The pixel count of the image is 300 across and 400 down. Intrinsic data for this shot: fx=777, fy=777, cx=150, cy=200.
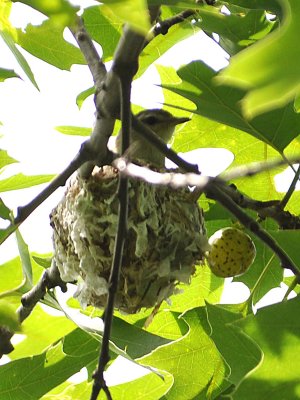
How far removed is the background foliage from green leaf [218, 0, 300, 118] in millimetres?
1396

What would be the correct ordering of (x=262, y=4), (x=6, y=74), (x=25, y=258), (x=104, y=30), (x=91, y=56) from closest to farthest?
(x=262, y=4) → (x=91, y=56) → (x=25, y=258) → (x=6, y=74) → (x=104, y=30)

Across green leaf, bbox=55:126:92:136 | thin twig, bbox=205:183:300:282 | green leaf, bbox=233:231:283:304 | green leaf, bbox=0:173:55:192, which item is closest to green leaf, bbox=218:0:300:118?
thin twig, bbox=205:183:300:282

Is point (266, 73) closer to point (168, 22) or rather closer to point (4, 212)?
point (4, 212)

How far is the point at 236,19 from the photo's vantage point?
321cm

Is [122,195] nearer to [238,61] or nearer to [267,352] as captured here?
[267,352]

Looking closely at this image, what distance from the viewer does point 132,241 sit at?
3.52 m

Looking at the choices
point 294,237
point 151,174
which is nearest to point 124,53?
point 151,174

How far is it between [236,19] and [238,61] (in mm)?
2432

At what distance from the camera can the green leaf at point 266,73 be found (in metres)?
0.88

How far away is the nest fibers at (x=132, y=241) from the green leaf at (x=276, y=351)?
124 cm

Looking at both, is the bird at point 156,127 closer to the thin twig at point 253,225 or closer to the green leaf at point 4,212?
the green leaf at point 4,212

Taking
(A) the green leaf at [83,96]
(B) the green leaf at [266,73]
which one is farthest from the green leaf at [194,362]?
(B) the green leaf at [266,73]

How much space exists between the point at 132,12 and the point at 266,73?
0.18 metres

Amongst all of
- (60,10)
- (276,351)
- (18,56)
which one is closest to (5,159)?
(18,56)
